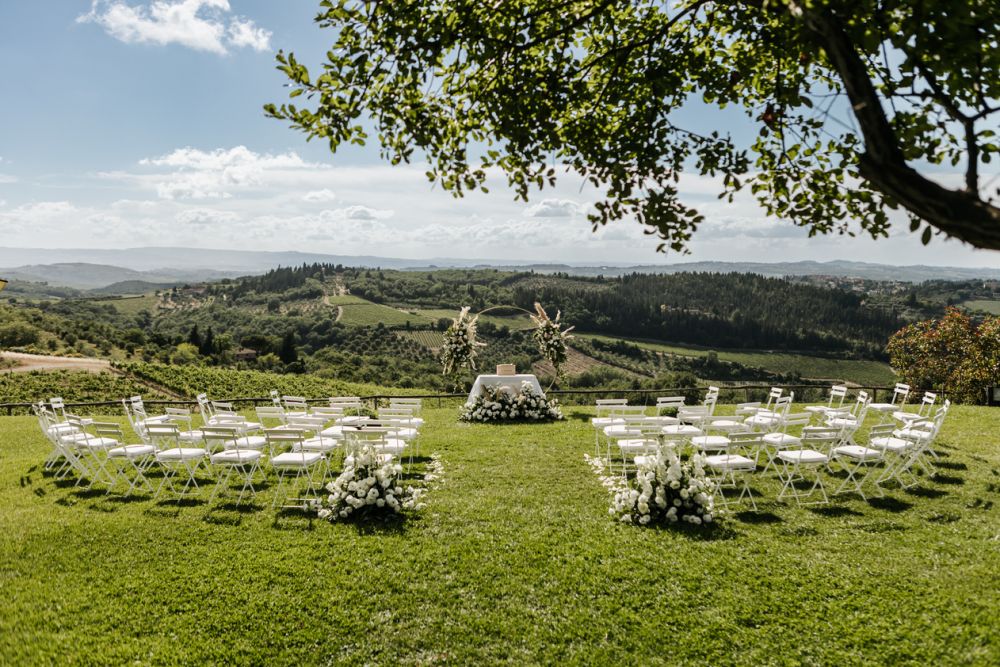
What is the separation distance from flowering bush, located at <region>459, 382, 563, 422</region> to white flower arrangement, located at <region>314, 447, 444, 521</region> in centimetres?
634

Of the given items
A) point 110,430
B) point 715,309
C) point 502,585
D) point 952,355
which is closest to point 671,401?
point 502,585

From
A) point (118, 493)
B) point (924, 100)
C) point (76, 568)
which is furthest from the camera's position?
point (118, 493)

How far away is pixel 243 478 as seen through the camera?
7.66 metres

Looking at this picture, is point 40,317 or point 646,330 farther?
point 646,330

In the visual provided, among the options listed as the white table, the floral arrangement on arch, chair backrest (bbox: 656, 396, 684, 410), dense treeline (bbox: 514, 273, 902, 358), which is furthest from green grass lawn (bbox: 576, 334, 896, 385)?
chair backrest (bbox: 656, 396, 684, 410)

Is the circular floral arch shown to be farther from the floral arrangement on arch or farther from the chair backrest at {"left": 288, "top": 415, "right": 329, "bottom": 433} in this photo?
the chair backrest at {"left": 288, "top": 415, "right": 329, "bottom": 433}

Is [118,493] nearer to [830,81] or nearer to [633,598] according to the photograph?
[633,598]

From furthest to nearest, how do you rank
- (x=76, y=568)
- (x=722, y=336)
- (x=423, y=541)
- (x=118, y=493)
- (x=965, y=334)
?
1. (x=722, y=336)
2. (x=965, y=334)
3. (x=118, y=493)
4. (x=423, y=541)
5. (x=76, y=568)

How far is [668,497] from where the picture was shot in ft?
19.5

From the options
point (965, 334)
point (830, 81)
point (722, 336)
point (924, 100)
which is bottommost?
point (722, 336)

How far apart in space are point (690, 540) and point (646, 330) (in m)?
74.5

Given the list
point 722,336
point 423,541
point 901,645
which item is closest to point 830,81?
point 901,645

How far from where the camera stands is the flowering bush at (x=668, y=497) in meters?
5.84

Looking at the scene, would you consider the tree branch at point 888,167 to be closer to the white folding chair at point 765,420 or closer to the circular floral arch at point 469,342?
the white folding chair at point 765,420
